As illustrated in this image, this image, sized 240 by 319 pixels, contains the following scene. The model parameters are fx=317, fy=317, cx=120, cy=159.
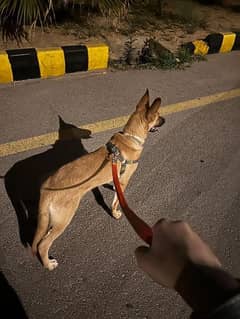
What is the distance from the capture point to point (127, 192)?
3.23m

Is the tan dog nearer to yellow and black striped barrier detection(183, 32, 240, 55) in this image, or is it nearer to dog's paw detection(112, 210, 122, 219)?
dog's paw detection(112, 210, 122, 219)

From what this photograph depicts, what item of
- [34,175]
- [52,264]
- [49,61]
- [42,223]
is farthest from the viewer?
[49,61]

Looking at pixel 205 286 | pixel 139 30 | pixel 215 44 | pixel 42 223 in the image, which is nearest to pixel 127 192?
pixel 42 223

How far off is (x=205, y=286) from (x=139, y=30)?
264 inches

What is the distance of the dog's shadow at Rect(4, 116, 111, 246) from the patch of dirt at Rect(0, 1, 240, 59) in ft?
8.00

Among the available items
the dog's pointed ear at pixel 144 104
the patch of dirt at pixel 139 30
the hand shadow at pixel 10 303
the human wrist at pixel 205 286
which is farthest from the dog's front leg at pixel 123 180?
the patch of dirt at pixel 139 30

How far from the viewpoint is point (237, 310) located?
2.53 ft

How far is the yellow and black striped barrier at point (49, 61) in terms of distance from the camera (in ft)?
14.8

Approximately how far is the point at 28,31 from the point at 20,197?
397cm

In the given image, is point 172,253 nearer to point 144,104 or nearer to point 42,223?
point 42,223

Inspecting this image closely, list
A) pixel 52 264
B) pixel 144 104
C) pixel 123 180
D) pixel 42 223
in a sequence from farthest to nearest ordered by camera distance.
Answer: pixel 123 180, pixel 144 104, pixel 52 264, pixel 42 223

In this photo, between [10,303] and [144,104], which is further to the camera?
[144,104]

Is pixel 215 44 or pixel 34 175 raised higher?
pixel 215 44

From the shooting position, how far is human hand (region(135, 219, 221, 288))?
3.13ft
